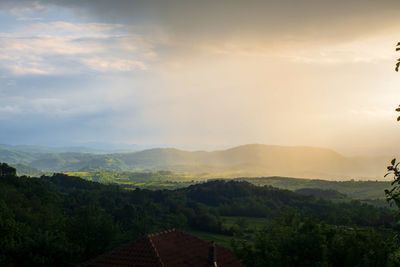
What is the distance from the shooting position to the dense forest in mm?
30203

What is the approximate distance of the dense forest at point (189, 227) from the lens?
30203mm

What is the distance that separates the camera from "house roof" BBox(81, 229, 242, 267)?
90.8ft

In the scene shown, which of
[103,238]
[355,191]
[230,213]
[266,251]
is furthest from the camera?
[355,191]

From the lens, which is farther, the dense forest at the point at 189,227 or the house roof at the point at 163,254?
the dense forest at the point at 189,227

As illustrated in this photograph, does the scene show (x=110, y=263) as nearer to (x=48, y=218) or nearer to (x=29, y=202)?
(x=48, y=218)

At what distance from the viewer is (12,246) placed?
3772cm

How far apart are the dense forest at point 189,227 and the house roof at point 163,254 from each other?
17.0ft

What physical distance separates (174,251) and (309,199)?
108 metres

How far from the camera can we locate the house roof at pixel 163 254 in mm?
27688

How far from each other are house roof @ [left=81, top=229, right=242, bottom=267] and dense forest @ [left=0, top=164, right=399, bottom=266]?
5.18 m

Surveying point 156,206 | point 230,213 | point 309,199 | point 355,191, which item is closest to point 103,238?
point 156,206

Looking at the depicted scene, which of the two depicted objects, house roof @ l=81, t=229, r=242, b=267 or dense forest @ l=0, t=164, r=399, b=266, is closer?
house roof @ l=81, t=229, r=242, b=267

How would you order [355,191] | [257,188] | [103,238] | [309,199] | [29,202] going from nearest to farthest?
[103,238] → [29,202] → [309,199] → [257,188] → [355,191]

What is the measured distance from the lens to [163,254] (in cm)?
2822
